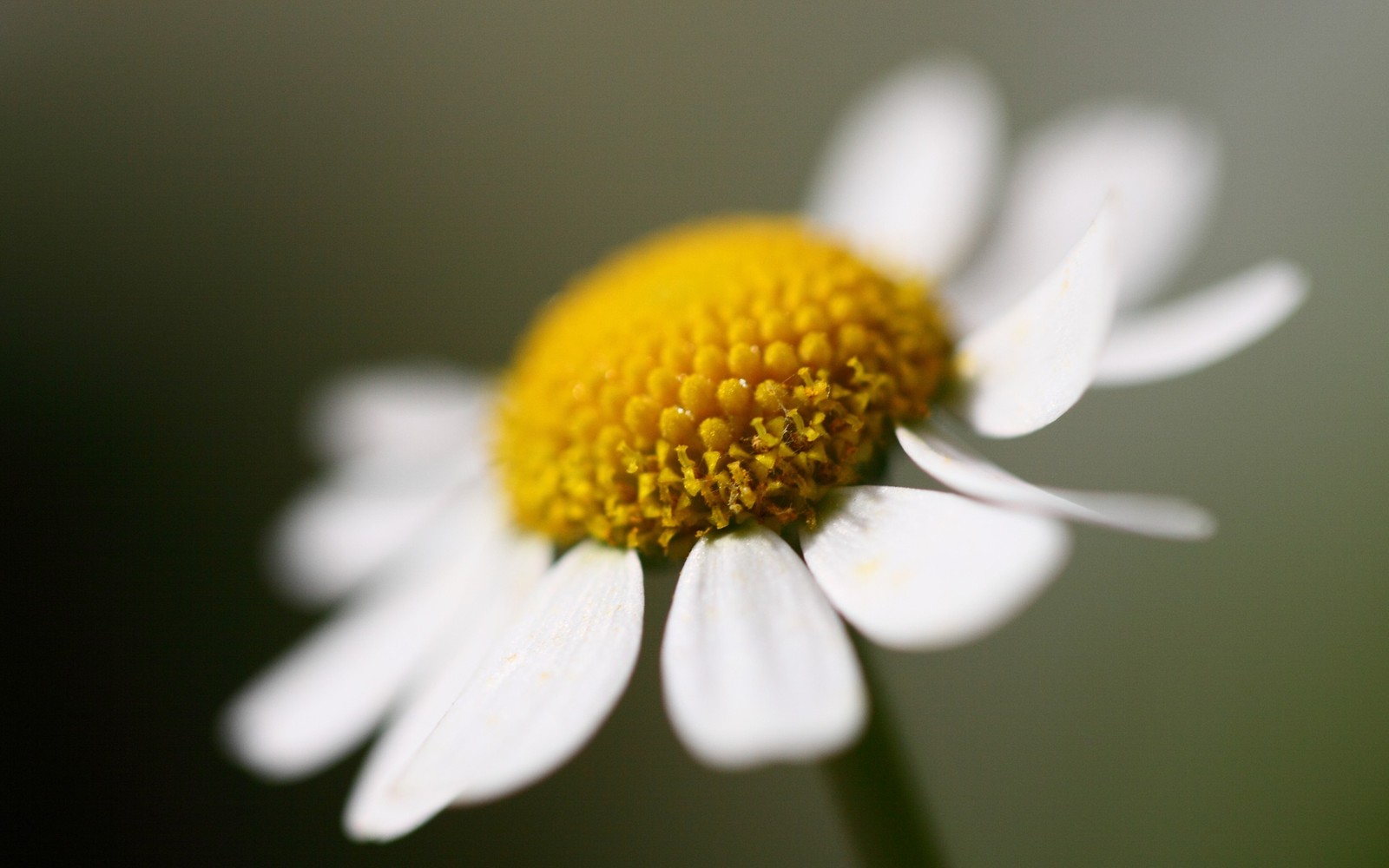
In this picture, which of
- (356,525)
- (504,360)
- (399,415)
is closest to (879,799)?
(356,525)

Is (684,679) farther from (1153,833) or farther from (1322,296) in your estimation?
(1322,296)

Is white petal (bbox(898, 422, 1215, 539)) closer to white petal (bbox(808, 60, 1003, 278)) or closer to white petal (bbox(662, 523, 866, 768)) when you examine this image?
white petal (bbox(662, 523, 866, 768))

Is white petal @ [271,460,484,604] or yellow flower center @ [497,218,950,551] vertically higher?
yellow flower center @ [497,218,950,551]

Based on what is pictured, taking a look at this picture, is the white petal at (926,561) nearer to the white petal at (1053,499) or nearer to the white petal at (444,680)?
the white petal at (1053,499)

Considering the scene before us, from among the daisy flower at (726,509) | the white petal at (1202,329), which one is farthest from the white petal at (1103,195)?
the white petal at (1202,329)

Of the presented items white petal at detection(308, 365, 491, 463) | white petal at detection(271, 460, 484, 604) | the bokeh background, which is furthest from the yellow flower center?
white petal at detection(308, 365, 491, 463)

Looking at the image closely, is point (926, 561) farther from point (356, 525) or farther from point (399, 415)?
point (399, 415)
